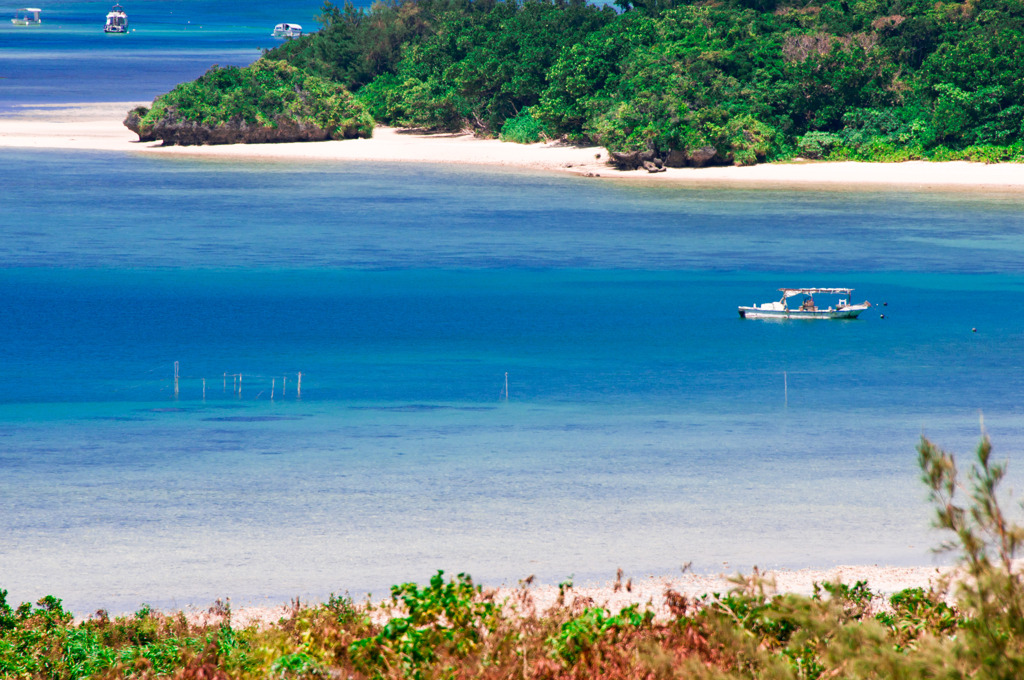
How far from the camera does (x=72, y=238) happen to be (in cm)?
5369

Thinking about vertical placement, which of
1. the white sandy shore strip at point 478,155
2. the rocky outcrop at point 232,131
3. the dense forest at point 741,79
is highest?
the dense forest at point 741,79

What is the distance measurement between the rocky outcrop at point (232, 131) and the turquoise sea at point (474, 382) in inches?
819

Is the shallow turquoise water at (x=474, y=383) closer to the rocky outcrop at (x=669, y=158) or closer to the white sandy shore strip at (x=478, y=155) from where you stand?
the white sandy shore strip at (x=478, y=155)

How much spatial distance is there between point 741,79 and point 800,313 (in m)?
40.2

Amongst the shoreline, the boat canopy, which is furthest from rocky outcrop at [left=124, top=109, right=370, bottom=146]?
the shoreline

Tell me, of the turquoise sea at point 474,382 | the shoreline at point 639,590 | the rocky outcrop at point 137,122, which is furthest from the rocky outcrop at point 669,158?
the shoreline at point 639,590

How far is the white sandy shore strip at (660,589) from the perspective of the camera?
1373cm

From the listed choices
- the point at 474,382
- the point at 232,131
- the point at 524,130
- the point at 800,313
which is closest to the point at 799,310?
the point at 800,313

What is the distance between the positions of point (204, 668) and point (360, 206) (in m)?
52.3

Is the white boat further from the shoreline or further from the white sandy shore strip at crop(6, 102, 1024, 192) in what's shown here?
the white sandy shore strip at crop(6, 102, 1024, 192)

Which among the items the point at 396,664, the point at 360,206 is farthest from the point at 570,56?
the point at 396,664

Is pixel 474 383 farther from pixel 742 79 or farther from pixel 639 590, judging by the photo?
pixel 742 79

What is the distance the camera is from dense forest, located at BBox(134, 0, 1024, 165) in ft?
231

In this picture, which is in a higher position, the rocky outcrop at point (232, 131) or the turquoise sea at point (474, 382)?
the rocky outcrop at point (232, 131)
